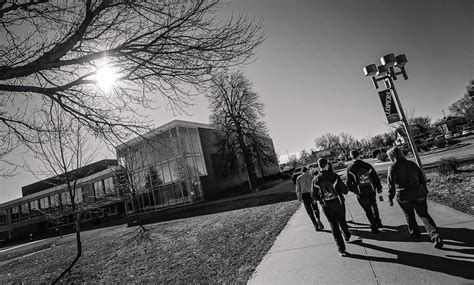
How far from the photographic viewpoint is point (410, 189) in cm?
416

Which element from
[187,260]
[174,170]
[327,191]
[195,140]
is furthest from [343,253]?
[195,140]

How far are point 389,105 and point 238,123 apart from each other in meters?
17.9

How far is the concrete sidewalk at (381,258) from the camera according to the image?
10.4 feet

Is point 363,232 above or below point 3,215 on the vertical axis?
below

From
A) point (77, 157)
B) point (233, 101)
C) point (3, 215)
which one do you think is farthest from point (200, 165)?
point (3, 215)

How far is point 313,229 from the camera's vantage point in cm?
647

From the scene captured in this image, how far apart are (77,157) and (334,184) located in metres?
9.88

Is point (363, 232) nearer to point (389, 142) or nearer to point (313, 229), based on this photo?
point (313, 229)

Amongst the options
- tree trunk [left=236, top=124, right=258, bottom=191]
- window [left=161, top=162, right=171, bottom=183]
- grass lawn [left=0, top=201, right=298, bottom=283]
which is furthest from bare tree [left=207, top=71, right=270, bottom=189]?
grass lawn [left=0, top=201, right=298, bottom=283]

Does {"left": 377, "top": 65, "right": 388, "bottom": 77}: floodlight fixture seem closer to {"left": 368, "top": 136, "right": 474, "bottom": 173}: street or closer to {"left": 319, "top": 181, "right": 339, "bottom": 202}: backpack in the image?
{"left": 319, "top": 181, "right": 339, "bottom": 202}: backpack

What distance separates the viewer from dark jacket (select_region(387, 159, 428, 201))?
412cm

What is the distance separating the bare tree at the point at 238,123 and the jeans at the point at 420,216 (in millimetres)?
21608

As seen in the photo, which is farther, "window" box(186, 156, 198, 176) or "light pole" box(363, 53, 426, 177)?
"window" box(186, 156, 198, 176)

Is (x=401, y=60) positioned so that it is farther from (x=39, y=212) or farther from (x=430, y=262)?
(x=39, y=212)
